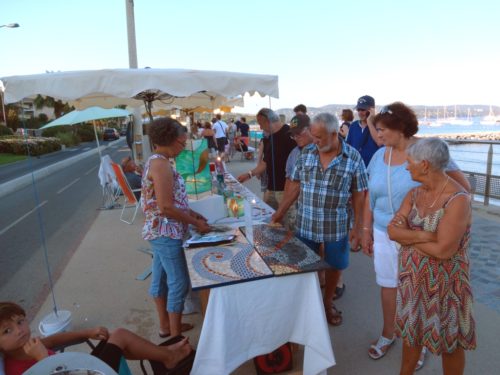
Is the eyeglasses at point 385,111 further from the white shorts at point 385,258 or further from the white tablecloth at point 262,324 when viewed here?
the white tablecloth at point 262,324

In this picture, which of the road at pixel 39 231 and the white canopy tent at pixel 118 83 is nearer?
the white canopy tent at pixel 118 83

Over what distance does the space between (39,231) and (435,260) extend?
6708mm

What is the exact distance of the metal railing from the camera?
6457 mm

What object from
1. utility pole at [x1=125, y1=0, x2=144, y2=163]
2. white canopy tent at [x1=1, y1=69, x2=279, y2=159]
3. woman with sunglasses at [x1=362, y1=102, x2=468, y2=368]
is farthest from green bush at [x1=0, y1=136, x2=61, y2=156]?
woman with sunglasses at [x1=362, y1=102, x2=468, y2=368]

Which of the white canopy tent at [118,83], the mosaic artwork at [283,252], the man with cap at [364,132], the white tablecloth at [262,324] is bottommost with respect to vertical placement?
the white tablecloth at [262,324]

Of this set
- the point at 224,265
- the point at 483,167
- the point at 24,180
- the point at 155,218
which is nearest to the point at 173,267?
the point at 155,218

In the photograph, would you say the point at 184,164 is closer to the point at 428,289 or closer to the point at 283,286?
the point at 283,286

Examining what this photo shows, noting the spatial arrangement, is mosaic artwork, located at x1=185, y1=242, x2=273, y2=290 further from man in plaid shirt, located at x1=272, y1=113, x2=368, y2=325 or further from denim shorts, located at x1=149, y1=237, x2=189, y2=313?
man in plaid shirt, located at x1=272, y1=113, x2=368, y2=325

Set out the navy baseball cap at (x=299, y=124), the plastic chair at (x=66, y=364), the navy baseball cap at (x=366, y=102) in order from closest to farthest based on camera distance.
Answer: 1. the plastic chair at (x=66, y=364)
2. the navy baseball cap at (x=299, y=124)
3. the navy baseball cap at (x=366, y=102)

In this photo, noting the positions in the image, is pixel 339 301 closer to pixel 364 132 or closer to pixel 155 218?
pixel 155 218

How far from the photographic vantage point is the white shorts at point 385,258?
7.66ft

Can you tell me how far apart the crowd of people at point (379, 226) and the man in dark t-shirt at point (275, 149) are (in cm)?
41

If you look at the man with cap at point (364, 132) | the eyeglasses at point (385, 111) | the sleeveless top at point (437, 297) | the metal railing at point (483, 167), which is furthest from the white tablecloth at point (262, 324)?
the metal railing at point (483, 167)

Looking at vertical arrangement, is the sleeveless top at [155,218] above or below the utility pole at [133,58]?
below
